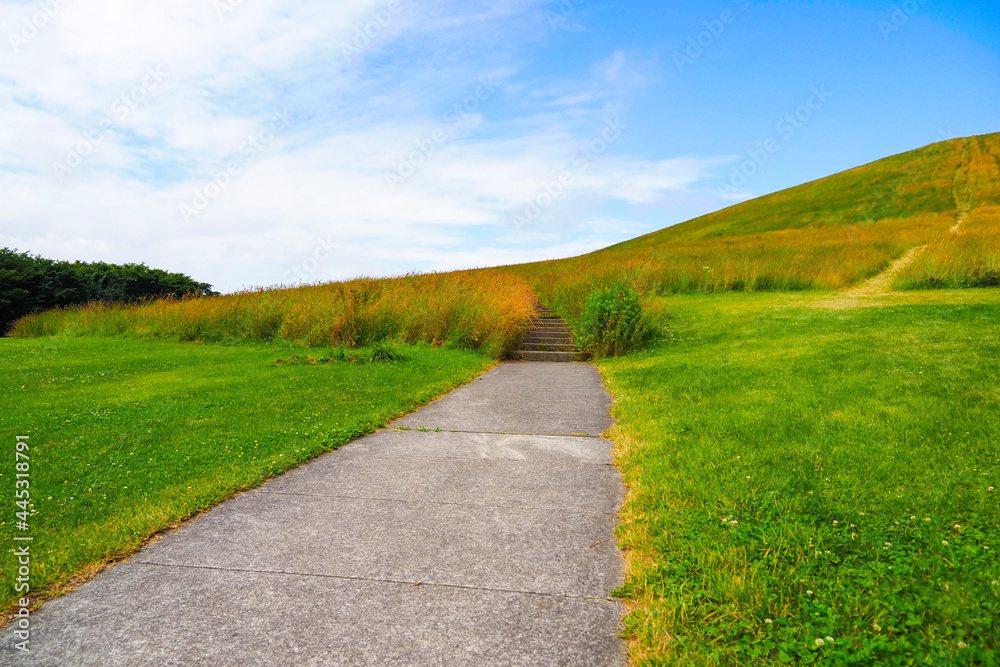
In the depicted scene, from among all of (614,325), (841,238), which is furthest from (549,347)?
(841,238)

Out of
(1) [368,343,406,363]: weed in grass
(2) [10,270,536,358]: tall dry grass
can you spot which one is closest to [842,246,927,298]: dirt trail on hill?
(2) [10,270,536,358]: tall dry grass

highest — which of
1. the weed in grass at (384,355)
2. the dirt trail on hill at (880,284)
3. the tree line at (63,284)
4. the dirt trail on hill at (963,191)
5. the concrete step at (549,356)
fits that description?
the dirt trail on hill at (963,191)

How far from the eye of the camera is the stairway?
521 inches

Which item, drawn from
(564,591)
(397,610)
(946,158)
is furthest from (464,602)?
Result: (946,158)

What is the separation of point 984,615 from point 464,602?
223 cm

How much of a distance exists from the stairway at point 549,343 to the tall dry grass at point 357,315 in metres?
0.45

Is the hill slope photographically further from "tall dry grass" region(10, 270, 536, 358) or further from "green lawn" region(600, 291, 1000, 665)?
"green lawn" region(600, 291, 1000, 665)

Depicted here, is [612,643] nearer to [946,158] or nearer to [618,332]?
[618,332]

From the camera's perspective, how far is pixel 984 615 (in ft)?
7.85

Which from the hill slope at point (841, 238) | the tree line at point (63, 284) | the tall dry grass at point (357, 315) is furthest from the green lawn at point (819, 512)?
the tree line at point (63, 284)

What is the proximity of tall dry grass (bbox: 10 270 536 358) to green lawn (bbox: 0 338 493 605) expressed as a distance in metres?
2.07

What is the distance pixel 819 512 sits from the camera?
3461 mm

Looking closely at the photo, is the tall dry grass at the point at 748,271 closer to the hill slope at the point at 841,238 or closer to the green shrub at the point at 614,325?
the hill slope at the point at 841,238

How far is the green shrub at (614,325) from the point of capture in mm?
12500
